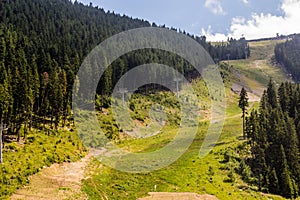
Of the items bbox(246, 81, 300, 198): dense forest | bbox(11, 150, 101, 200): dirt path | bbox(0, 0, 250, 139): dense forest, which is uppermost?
bbox(0, 0, 250, 139): dense forest

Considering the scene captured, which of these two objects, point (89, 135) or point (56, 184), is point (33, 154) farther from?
point (89, 135)

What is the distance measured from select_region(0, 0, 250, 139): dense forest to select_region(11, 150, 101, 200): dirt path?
12768 millimetres

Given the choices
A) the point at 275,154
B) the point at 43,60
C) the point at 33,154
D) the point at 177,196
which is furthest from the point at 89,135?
the point at 275,154

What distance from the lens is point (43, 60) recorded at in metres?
86.7

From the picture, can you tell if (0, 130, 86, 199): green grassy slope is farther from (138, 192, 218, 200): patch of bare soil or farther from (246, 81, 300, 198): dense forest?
(246, 81, 300, 198): dense forest

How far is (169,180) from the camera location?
47.3m

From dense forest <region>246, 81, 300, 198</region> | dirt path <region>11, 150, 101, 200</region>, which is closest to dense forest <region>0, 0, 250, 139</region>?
dirt path <region>11, 150, 101, 200</region>

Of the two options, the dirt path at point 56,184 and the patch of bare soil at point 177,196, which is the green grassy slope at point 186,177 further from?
the dirt path at point 56,184

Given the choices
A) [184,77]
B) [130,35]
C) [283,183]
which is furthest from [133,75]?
[283,183]

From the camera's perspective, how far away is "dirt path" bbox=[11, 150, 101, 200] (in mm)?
36000

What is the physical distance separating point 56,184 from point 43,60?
54.4 meters

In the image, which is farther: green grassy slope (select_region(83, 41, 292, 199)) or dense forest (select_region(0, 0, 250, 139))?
dense forest (select_region(0, 0, 250, 139))

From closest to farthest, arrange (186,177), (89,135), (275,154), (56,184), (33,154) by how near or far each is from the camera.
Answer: (56,184), (33,154), (186,177), (275,154), (89,135)

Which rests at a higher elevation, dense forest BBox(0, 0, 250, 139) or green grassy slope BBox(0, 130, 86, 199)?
dense forest BBox(0, 0, 250, 139)
